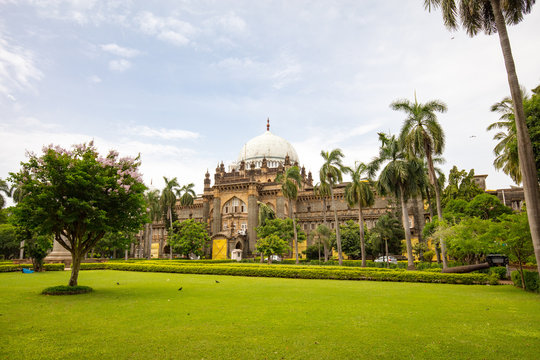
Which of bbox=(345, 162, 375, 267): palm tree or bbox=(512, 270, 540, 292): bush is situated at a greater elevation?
bbox=(345, 162, 375, 267): palm tree

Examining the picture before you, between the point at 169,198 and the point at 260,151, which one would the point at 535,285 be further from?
the point at 260,151

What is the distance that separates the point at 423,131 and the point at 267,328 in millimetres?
21552

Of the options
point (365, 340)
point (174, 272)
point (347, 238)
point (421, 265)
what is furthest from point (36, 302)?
point (347, 238)

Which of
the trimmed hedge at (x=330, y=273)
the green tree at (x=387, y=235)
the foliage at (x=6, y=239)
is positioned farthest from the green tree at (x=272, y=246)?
the foliage at (x=6, y=239)

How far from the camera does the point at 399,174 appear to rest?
2762cm

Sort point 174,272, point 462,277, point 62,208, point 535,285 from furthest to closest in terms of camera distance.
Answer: point 174,272, point 462,277, point 535,285, point 62,208

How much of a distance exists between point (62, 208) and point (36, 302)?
3538 millimetres

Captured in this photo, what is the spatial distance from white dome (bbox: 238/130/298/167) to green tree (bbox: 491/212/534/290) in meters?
50.3

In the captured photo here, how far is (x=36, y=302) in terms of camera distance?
11836 millimetres

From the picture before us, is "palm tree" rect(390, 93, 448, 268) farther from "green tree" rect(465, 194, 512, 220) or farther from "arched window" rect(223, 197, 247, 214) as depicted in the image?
"arched window" rect(223, 197, 247, 214)

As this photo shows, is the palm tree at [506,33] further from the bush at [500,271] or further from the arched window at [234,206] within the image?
the arched window at [234,206]

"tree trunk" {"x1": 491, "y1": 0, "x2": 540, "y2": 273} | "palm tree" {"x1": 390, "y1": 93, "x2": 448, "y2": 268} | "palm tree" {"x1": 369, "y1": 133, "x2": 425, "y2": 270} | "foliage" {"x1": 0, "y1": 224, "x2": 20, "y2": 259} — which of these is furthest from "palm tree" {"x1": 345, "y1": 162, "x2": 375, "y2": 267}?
"foliage" {"x1": 0, "y1": 224, "x2": 20, "y2": 259}

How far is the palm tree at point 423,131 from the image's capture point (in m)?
25.0

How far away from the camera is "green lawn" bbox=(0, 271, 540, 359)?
647 cm
